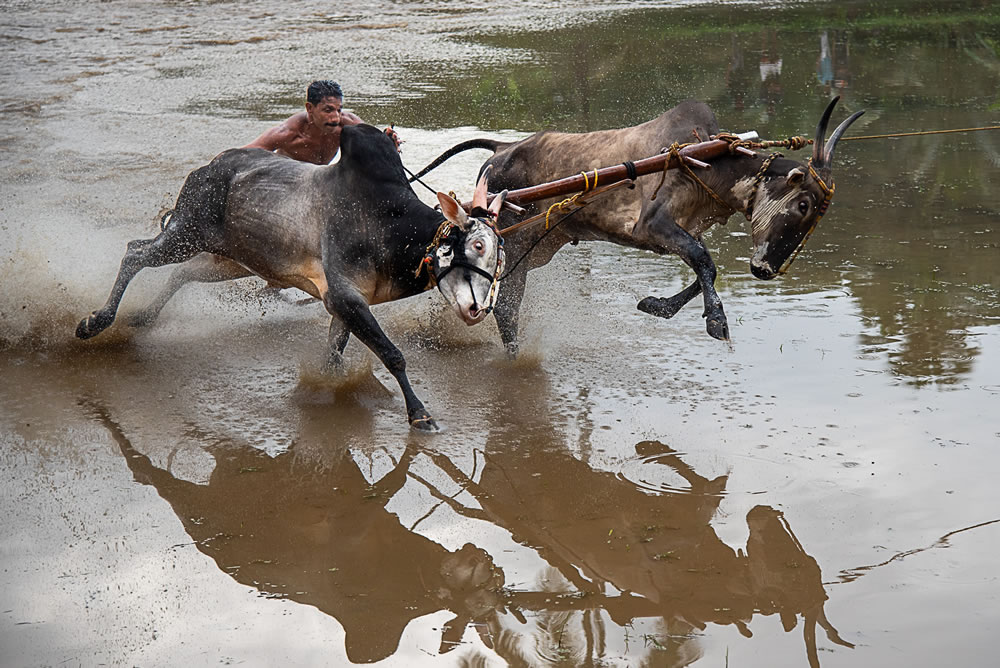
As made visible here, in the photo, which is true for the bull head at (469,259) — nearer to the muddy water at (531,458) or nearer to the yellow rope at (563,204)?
the muddy water at (531,458)

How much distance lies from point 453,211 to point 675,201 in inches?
66.7

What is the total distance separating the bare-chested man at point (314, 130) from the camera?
22.8 ft

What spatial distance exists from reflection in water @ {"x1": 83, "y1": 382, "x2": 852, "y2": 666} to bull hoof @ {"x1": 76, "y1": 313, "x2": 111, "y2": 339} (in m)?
1.32

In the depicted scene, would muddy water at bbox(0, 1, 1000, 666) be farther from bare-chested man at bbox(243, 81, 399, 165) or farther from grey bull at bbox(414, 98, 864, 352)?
bare-chested man at bbox(243, 81, 399, 165)

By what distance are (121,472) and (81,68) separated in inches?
485

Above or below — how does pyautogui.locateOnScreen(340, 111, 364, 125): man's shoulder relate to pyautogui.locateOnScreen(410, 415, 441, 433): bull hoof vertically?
above

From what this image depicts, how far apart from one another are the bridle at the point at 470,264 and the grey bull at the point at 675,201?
50.2 inches

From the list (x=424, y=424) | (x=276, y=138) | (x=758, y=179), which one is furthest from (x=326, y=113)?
(x=758, y=179)

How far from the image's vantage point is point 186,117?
1336cm

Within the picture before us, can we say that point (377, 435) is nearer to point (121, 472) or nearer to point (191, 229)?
point (121, 472)

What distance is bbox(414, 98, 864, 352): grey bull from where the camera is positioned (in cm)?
635

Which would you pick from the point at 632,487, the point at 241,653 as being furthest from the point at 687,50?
the point at 241,653

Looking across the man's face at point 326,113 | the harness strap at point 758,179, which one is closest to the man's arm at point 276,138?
the man's face at point 326,113

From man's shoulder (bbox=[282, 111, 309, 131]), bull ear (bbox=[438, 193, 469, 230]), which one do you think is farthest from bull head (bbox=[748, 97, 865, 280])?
man's shoulder (bbox=[282, 111, 309, 131])
